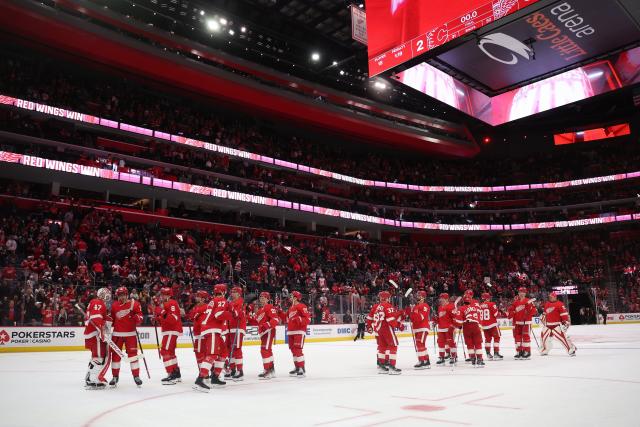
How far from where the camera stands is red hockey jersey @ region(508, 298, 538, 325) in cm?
1373

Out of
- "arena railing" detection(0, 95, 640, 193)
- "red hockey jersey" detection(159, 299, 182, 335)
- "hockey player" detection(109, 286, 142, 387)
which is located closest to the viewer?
"hockey player" detection(109, 286, 142, 387)

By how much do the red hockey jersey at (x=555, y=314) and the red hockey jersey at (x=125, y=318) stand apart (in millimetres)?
10996

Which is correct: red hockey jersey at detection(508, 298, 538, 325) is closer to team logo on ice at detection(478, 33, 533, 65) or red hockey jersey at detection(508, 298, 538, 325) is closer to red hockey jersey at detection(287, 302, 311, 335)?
red hockey jersey at detection(287, 302, 311, 335)

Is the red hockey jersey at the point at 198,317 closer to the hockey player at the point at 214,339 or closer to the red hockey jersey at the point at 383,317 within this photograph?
the hockey player at the point at 214,339

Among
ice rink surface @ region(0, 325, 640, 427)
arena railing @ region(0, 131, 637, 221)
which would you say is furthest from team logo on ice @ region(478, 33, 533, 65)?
arena railing @ region(0, 131, 637, 221)

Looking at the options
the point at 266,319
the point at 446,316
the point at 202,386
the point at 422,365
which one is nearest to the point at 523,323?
the point at 446,316

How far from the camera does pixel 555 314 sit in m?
14.3

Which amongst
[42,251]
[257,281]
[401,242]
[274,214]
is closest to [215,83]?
[274,214]

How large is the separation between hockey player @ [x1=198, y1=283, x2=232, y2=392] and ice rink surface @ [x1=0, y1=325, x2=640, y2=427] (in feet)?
0.98

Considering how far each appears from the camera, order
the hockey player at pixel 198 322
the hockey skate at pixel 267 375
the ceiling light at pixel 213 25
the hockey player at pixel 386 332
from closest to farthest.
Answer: the hockey player at pixel 198 322 → the hockey skate at pixel 267 375 → the hockey player at pixel 386 332 → the ceiling light at pixel 213 25

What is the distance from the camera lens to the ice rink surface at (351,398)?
5836 mm

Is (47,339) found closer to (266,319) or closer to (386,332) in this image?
(266,319)

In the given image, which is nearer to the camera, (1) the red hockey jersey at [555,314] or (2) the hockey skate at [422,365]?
(2) the hockey skate at [422,365]

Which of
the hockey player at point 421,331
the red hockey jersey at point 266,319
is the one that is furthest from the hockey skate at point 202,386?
the hockey player at point 421,331
